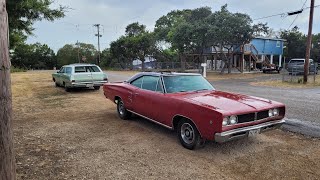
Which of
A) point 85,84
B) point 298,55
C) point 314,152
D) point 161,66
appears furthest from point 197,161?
point 298,55

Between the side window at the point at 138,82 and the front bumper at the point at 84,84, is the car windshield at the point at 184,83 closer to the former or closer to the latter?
the side window at the point at 138,82

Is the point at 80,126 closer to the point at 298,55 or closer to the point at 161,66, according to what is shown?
the point at 161,66

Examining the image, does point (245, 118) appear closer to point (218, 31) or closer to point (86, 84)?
point (86, 84)

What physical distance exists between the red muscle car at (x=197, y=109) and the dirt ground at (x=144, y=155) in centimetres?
40

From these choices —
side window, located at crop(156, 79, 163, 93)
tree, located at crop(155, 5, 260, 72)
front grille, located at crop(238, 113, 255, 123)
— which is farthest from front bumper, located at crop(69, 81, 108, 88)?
tree, located at crop(155, 5, 260, 72)

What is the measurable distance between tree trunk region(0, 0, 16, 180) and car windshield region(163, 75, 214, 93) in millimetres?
3688

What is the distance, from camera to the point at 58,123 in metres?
7.66

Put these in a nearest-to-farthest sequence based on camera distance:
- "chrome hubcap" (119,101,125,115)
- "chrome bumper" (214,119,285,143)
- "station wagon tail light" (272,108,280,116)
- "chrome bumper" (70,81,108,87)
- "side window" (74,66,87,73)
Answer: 1. "chrome bumper" (214,119,285,143)
2. "station wagon tail light" (272,108,280,116)
3. "chrome hubcap" (119,101,125,115)
4. "chrome bumper" (70,81,108,87)
5. "side window" (74,66,87,73)

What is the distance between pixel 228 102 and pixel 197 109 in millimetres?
705

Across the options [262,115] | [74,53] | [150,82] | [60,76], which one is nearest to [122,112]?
[150,82]

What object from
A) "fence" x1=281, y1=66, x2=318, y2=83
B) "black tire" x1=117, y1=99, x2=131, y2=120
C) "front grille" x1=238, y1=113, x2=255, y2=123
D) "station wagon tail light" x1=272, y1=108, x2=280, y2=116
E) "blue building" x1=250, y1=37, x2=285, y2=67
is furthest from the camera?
"blue building" x1=250, y1=37, x2=285, y2=67

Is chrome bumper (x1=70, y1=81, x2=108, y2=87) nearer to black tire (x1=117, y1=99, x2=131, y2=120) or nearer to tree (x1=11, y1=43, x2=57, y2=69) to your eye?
black tire (x1=117, y1=99, x2=131, y2=120)

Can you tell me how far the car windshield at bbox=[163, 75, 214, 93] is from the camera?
245 inches

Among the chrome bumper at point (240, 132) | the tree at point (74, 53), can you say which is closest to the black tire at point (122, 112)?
the chrome bumper at point (240, 132)
